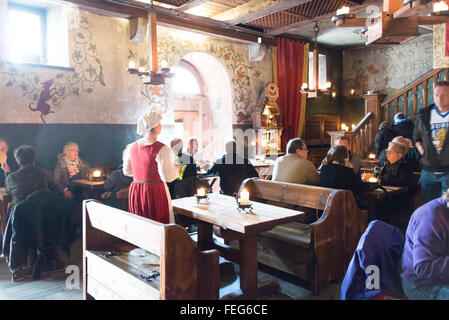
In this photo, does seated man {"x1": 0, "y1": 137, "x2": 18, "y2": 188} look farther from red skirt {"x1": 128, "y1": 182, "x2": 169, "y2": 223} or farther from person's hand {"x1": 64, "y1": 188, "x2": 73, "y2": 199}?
red skirt {"x1": 128, "y1": 182, "x2": 169, "y2": 223}

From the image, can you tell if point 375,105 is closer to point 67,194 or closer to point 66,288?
point 67,194

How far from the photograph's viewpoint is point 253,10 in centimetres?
694

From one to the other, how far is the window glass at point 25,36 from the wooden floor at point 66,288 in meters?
3.57

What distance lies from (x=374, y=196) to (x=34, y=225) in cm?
357

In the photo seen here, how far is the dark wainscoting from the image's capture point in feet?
18.2

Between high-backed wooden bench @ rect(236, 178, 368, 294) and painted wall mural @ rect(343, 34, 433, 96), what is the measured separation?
7846mm

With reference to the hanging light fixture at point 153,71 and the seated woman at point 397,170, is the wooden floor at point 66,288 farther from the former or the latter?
the hanging light fixture at point 153,71

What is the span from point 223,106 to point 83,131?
334 centimetres

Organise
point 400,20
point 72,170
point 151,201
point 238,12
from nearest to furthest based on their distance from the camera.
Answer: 1. point 400,20
2. point 151,201
3. point 72,170
4. point 238,12

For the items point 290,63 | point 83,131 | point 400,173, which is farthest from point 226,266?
point 290,63

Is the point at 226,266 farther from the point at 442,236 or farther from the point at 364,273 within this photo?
the point at 442,236

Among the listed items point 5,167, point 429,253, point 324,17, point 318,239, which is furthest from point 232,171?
point 324,17

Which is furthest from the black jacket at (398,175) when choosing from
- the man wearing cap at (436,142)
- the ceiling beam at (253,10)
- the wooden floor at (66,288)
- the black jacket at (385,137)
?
the ceiling beam at (253,10)

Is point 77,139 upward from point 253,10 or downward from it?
downward
